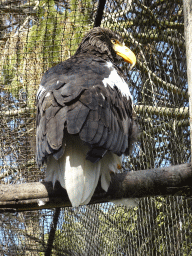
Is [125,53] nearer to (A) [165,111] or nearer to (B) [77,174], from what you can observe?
(A) [165,111]

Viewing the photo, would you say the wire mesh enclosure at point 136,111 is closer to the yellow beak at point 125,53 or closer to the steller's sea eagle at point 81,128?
the yellow beak at point 125,53

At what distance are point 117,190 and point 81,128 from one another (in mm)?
420

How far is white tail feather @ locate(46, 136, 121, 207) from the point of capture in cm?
160

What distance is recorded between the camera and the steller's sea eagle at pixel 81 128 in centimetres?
157

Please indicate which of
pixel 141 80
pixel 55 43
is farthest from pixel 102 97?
pixel 55 43

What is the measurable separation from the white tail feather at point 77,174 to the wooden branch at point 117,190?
0.06 m

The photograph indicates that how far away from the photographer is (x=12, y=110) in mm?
3379

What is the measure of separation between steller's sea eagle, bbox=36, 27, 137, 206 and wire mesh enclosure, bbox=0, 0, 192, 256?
0.82 meters

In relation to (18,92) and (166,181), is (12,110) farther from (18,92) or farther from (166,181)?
(166,181)

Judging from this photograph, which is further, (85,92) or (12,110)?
(12,110)

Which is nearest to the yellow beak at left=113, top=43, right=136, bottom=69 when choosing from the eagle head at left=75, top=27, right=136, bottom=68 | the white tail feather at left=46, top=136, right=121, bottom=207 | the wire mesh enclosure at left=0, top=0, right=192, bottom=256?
the eagle head at left=75, top=27, right=136, bottom=68

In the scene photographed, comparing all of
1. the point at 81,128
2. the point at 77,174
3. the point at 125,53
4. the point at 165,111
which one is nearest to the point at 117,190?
the point at 77,174

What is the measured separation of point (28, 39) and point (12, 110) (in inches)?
29.2

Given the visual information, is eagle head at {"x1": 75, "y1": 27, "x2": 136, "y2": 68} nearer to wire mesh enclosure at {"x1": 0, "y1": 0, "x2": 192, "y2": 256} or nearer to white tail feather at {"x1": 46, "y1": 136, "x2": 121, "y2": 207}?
wire mesh enclosure at {"x1": 0, "y1": 0, "x2": 192, "y2": 256}
